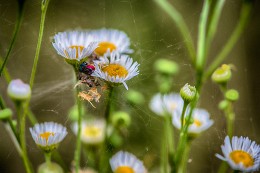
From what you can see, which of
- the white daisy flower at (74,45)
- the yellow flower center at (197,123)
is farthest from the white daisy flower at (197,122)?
the white daisy flower at (74,45)

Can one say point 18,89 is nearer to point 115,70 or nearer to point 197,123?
point 115,70

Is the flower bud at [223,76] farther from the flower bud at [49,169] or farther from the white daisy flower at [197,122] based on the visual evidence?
the flower bud at [49,169]

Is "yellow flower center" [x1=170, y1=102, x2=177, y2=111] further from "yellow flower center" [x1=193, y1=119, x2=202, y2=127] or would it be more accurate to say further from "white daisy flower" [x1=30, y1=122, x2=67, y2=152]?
"white daisy flower" [x1=30, y1=122, x2=67, y2=152]

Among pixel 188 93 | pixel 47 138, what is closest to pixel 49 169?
pixel 47 138

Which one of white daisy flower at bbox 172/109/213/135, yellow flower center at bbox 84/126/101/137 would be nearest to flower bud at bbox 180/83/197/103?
white daisy flower at bbox 172/109/213/135

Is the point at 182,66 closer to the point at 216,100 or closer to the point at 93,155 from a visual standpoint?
the point at 216,100
